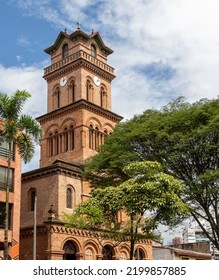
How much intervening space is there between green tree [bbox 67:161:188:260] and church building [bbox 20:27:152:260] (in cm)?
842

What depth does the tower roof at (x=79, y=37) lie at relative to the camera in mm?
54594

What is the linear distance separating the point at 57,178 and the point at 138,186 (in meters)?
15.4

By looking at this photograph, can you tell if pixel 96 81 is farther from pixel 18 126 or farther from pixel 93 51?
pixel 18 126

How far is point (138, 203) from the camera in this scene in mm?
25641

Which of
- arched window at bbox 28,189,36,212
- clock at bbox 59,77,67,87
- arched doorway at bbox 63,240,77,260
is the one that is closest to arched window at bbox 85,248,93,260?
arched doorway at bbox 63,240,77,260

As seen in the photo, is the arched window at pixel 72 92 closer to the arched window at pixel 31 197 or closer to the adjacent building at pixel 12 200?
the arched window at pixel 31 197

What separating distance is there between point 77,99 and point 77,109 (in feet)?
6.16

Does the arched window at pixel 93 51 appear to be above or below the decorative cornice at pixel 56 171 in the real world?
above

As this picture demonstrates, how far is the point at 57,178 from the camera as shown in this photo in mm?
40094

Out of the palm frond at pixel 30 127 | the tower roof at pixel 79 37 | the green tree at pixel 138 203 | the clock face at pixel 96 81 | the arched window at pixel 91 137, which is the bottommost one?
the green tree at pixel 138 203

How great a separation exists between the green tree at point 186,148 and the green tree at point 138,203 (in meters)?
3.65

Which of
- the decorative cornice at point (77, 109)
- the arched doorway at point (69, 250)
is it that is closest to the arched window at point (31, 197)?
the arched doorway at point (69, 250)

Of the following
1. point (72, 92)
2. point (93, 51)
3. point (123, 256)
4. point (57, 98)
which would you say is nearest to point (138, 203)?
point (123, 256)
